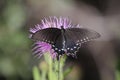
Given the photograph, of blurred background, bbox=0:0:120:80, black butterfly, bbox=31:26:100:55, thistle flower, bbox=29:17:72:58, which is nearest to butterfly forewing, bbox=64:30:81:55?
black butterfly, bbox=31:26:100:55

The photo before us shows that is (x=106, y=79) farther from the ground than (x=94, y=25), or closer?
closer

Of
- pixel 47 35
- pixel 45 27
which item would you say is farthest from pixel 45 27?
pixel 47 35

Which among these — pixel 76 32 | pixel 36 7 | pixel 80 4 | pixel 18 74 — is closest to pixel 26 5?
pixel 36 7

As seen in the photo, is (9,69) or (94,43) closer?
(9,69)

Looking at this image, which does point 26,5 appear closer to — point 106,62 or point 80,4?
point 80,4

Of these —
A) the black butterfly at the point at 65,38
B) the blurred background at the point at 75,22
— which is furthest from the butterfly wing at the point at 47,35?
the blurred background at the point at 75,22

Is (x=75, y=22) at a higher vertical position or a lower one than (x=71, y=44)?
higher

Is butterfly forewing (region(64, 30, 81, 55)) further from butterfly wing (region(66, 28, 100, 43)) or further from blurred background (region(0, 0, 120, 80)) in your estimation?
blurred background (region(0, 0, 120, 80))

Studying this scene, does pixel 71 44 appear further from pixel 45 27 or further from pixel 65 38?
pixel 45 27
